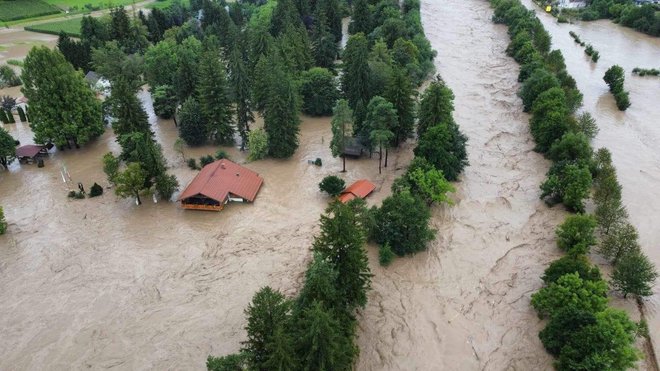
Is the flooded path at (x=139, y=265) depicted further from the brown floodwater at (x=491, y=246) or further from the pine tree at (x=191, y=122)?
the brown floodwater at (x=491, y=246)

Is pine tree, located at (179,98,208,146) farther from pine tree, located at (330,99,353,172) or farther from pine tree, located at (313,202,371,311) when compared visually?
pine tree, located at (313,202,371,311)

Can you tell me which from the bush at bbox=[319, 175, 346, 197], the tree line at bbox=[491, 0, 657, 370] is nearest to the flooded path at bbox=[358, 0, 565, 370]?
the tree line at bbox=[491, 0, 657, 370]

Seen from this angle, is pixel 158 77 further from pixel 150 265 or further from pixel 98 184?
pixel 150 265

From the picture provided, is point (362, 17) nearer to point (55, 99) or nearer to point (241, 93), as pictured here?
point (241, 93)

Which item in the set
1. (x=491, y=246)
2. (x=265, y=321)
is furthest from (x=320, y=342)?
(x=491, y=246)

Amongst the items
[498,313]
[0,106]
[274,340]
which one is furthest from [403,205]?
[0,106]

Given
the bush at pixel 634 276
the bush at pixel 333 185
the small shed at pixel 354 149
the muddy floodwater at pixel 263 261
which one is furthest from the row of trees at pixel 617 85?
the bush at pixel 333 185
